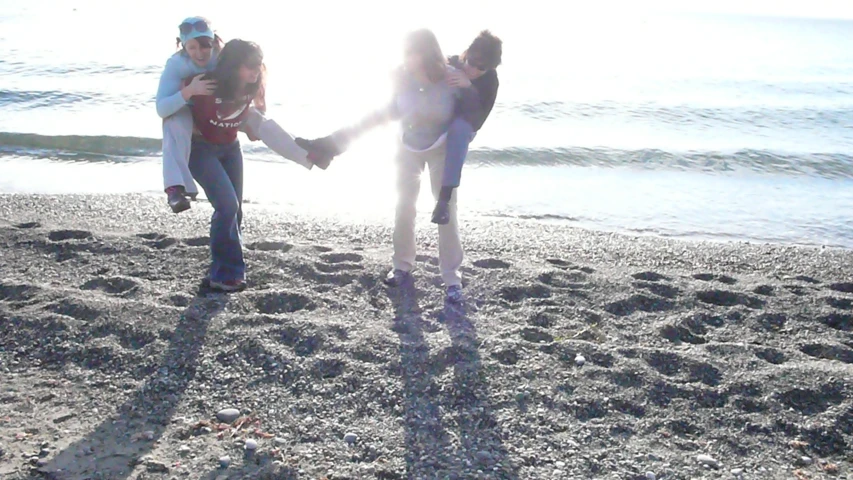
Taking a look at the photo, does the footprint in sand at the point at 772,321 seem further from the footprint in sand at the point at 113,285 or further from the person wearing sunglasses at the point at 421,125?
the footprint in sand at the point at 113,285

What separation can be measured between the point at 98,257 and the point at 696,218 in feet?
21.8

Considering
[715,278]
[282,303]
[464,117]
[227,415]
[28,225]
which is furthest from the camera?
[28,225]

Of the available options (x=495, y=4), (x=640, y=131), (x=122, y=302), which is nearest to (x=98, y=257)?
(x=122, y=302)

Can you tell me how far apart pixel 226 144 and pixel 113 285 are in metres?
1.23

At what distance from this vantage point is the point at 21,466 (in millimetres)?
3229

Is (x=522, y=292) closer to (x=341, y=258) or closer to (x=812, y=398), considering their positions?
(x=341, y=258)

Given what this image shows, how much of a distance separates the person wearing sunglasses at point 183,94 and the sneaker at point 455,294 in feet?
5.86

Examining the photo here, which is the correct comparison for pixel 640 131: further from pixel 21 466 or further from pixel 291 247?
pixel 21 466

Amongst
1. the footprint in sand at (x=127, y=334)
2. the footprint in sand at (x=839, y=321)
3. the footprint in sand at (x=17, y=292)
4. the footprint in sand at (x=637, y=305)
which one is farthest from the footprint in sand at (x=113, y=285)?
the footprint in sand at (x=839, y=321)

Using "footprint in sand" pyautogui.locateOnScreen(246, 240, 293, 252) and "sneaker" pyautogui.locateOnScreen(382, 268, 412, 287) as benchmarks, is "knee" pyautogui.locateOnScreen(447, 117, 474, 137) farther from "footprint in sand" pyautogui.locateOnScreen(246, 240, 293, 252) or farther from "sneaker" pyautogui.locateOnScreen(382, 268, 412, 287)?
"footprint in sand" pyautogui.locateOnScreen(246, 240, 293, 252)

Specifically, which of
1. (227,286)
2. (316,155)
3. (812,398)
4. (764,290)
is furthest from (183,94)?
(764,290)

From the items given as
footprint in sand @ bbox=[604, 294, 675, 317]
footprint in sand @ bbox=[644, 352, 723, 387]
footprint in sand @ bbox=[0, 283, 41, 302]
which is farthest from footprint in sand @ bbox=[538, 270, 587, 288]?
footprint in sand @ bbox=[0, 283, 41, 302]

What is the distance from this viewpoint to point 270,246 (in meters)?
6.33

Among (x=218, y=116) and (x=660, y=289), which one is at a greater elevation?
(x=218, y=116)
